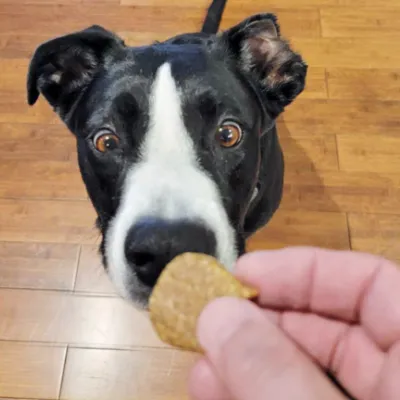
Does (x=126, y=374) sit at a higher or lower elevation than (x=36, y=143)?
lower

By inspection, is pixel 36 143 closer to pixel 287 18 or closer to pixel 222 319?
pixel 287 18

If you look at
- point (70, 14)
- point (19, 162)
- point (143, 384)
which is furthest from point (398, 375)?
point (70, 14)

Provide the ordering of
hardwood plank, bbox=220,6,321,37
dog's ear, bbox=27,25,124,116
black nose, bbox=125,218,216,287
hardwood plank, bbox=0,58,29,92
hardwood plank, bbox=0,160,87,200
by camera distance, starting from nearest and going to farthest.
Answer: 1. black nose, bbox=125,218,216,287
2. dog's ear, bbox=27,25,124,116
3. hardwood plank, bbox=0,160,87,200
4. hardwood plank, bbox=0,58,29,92
5. hardwood plank, bbox=220,6,321,37

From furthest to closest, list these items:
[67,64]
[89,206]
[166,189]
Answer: [89,206] → [67,64] → [166,189]

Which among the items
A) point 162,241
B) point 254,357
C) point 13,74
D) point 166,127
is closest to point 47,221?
point 13,74

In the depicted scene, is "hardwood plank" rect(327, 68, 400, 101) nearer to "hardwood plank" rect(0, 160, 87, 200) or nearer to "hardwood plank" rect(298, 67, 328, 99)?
"hardwood plank" rect(298, 67, 328, 99)

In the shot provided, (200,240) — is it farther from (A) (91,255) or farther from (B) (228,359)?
(A) (91,255)

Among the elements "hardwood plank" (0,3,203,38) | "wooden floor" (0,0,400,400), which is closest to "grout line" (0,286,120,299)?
"wooden floor" (0,0,400,400)
